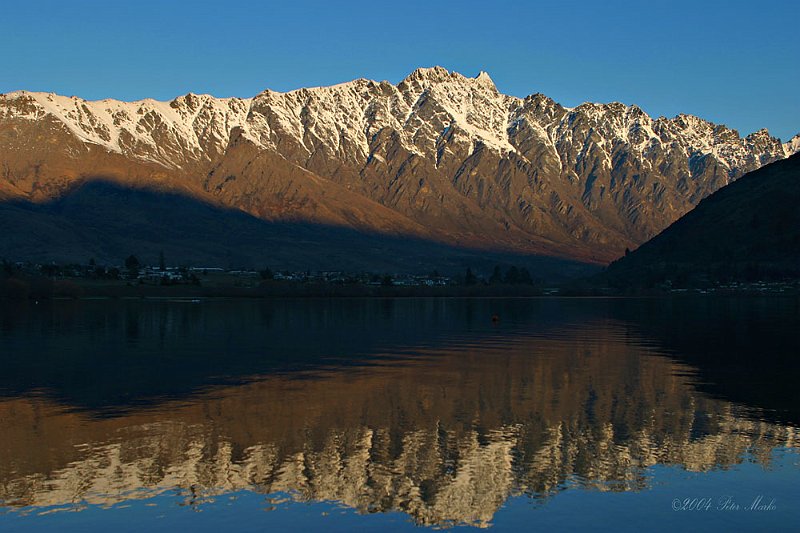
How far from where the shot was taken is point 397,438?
47.5 meters

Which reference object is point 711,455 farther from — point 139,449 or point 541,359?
point 541,359

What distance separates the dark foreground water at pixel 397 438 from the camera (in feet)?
115

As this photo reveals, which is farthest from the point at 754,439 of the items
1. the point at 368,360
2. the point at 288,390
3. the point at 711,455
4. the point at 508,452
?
the point at 368,360

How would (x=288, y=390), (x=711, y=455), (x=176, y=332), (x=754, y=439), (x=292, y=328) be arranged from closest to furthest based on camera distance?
(x=711, y=455) → (x=754, y=439) → (x=288, y=390) → (x=176, y=332) → (x=292, y=328)

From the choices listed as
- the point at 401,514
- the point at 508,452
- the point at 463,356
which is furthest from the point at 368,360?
the point at 401,514

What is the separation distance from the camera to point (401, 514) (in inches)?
1366

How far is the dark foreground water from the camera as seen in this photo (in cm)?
3503

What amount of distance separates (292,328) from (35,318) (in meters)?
48.8

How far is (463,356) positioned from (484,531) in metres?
57.9

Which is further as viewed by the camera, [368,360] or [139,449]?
[368,360]

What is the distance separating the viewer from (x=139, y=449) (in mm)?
44625

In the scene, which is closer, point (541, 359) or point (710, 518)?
point (710, 518)

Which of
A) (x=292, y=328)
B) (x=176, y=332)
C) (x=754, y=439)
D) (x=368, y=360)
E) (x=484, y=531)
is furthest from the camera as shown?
(x=292, y=328)

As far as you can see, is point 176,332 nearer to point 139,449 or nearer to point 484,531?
point 139,449
